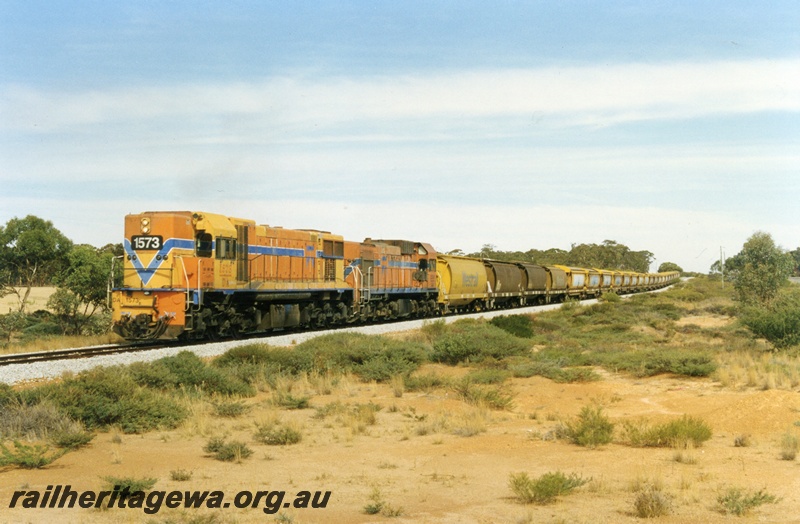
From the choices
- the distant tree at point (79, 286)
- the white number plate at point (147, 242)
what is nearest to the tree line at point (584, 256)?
the distant tree at point (79, 286)

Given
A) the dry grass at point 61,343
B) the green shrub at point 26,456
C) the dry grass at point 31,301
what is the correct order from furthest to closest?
the dry grass at point 31,301 < the dry grass at point 61,343 < the green shrub at point 26,456

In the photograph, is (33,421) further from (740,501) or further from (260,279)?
(260,279)

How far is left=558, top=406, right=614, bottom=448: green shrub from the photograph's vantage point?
12.4m

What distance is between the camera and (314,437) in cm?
1316

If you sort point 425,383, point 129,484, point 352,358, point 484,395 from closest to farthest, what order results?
point 129,484 < point 484,395 < point 425,383 < point 352,358

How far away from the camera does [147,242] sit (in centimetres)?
2347

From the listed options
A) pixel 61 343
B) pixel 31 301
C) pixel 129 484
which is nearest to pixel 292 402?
pixel 129 484

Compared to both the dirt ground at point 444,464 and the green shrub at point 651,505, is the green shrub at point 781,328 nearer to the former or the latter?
the dirt ground at point 444,464

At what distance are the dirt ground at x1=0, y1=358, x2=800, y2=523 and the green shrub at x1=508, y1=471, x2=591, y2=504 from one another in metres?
0.14

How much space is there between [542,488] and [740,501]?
7.29 ft

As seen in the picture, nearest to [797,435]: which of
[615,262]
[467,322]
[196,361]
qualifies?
[196,361]

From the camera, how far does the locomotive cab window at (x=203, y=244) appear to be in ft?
79.4

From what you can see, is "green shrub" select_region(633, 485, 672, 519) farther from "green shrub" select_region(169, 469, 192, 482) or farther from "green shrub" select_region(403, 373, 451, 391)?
"green shrub" select_region(403, 373, 451, 391)

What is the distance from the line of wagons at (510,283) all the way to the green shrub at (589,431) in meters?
30.7
